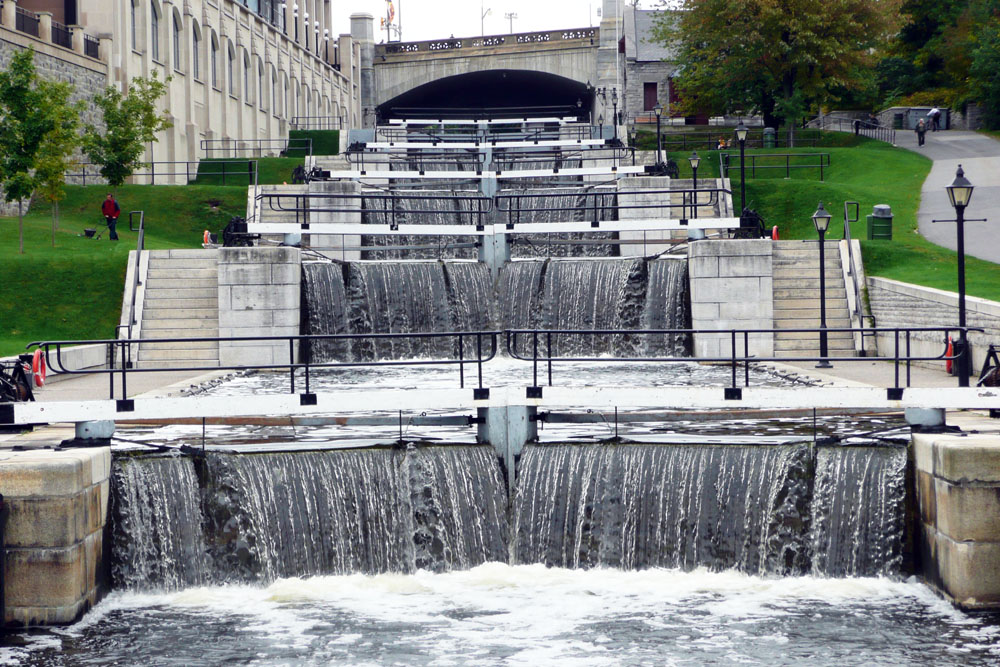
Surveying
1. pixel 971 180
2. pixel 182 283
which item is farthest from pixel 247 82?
pixel 182 283

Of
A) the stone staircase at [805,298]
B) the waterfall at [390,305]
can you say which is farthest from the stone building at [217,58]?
the stone staircase at [805,298]

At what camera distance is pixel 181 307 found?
91.6 feet

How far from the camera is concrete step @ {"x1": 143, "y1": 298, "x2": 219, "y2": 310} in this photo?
27.9 m

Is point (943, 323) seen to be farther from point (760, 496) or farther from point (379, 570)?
point (379, 570)

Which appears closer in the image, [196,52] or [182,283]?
[182,283]

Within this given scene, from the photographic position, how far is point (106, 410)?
14102 mm

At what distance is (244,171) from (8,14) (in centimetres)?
1170

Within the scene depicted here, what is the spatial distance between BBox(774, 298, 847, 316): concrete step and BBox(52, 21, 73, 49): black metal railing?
30.1 m

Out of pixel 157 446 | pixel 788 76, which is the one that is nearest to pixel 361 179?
pixel 788 76

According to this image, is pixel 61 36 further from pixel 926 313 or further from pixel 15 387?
pixel 926 313

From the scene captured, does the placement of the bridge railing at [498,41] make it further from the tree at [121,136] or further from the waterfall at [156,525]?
the waterfall at [156,525]

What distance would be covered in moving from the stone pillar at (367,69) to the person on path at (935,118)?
4059 cm

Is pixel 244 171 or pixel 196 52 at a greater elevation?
pixel 196 52

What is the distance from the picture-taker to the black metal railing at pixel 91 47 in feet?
155
